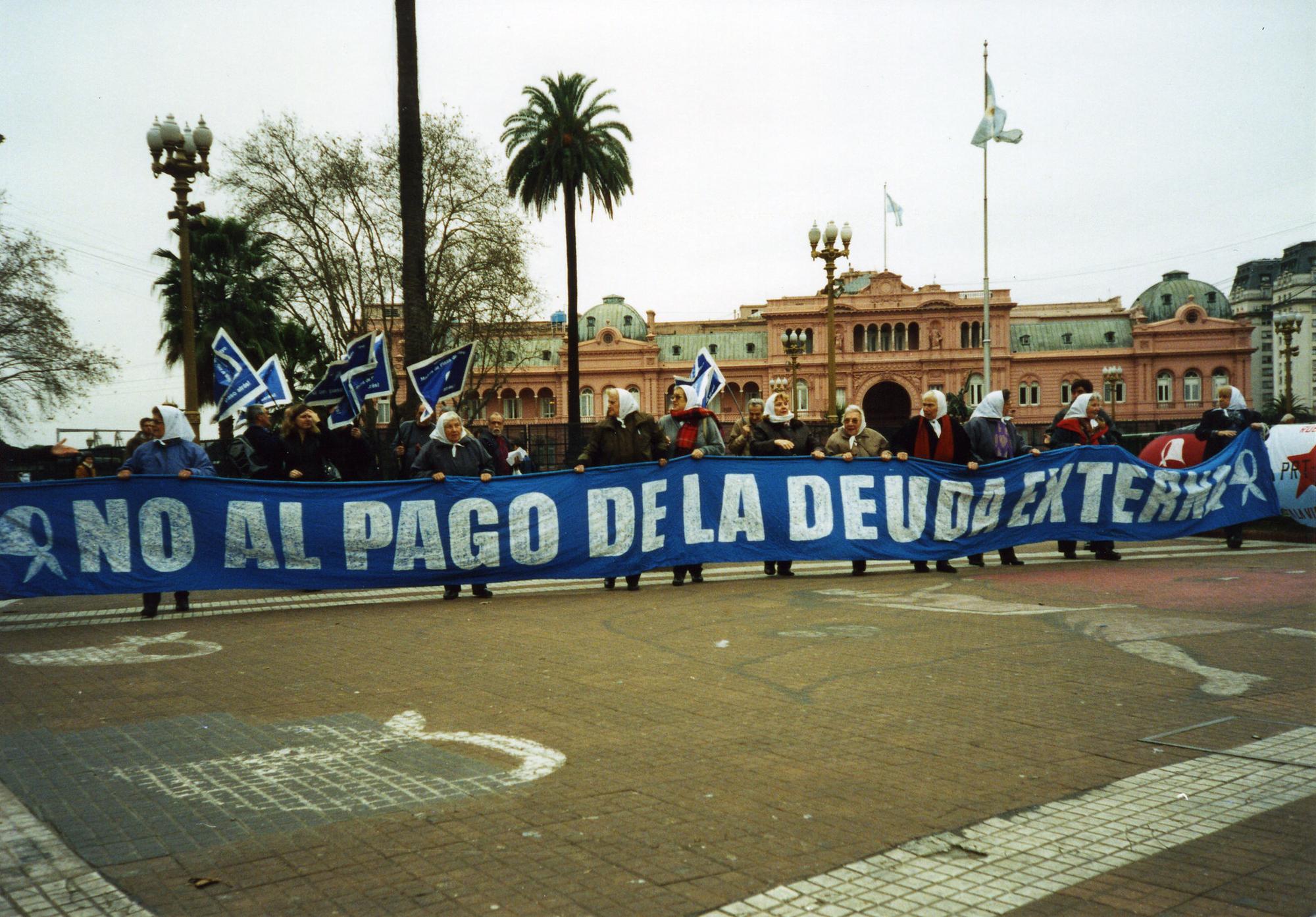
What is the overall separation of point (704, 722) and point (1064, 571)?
7699 millimetres

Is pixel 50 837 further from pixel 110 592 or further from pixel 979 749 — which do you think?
pixel 110 592

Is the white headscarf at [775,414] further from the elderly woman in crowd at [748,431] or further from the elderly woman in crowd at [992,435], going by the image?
the elderly woman in crowd at [992,435]

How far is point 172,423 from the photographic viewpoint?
10156 mm

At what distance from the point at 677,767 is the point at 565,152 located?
32.0 metres

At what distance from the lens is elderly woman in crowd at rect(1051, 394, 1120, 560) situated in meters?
13.2

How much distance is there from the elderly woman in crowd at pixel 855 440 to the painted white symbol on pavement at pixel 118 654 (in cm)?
728

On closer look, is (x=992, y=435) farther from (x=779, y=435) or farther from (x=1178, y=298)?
(x=1178, y=298)

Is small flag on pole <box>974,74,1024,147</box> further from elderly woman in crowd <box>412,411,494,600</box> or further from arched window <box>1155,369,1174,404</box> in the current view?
arched window <box>1155,369,1174,404</box>

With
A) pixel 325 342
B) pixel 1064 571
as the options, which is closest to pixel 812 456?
pixel 1064 571

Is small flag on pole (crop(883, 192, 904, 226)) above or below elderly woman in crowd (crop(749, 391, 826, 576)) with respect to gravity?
above

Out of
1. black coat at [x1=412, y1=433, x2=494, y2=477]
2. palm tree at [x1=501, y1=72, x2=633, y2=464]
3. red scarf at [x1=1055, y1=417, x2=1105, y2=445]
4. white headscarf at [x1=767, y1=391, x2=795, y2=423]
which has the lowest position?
black coat at [x1=412, y1=433, x2=494, y2=477]

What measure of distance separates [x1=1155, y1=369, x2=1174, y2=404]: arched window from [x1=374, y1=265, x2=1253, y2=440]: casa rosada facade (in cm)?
11

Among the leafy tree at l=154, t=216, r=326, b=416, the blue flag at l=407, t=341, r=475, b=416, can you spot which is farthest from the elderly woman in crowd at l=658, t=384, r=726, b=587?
the leafy tree at l=154, t=216, r=326, b=416

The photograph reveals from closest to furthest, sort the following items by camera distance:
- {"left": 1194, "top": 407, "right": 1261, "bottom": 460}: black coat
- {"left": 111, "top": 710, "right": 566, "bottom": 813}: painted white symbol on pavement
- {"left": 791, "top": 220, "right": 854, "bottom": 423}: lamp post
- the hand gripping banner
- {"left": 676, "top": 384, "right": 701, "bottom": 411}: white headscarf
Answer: {"left": 111, "top": 710, "right": 566, "bottom": 813}: painted white symbol on pavement < the hand gripping banner < {"left": 676, "top": 384, "right": 701, "bottom": 411}: white headscarf < {"left": 1194, "top": 407, "right": 1261, "bottom": 460}: black coat < {"left": 791, "top": 220, "right": 854, "bottom": 423}: lamp post
